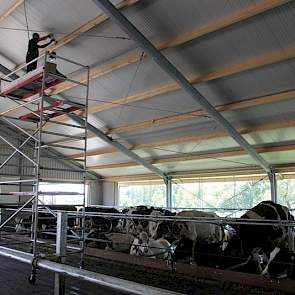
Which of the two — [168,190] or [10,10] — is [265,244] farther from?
[168,190]

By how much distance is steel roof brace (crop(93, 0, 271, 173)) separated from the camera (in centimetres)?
673

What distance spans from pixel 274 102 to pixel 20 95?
5373 mm

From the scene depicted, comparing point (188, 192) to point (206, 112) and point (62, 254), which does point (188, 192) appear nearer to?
point (206, 112)

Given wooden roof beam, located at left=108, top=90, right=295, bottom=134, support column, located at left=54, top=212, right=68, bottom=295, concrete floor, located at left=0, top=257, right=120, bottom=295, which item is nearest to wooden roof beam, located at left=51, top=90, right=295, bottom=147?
wooden roof beam, located at left=108, top=90, right=295, bottom=134

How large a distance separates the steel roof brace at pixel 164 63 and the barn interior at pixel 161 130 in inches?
1.0

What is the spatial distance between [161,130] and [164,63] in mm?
3832

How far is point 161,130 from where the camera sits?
36.6ft

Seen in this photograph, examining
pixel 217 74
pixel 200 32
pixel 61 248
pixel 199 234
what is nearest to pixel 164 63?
pixel 200 32

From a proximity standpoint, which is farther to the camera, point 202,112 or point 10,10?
point 202,112

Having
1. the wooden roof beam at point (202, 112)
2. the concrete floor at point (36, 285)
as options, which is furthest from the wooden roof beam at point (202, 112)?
the concrete floor at point (36, 285)

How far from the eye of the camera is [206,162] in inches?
492

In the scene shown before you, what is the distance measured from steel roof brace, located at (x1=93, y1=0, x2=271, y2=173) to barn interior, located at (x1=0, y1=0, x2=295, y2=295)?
24mm

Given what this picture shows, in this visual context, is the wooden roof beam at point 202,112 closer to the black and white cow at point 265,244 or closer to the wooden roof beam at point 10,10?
the black and white cow at point 265,244

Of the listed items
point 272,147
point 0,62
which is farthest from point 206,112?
point 0,62
